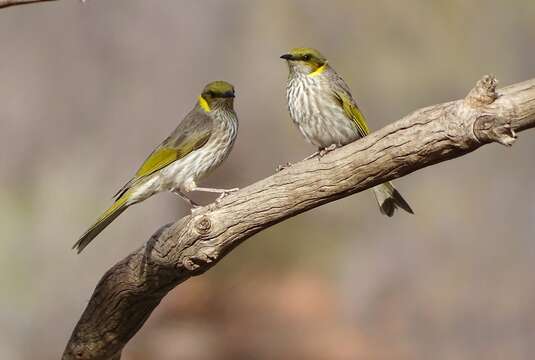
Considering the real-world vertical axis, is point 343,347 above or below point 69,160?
below

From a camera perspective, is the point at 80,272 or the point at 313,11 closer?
the point at 80,272

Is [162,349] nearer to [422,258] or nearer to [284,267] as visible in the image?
[284,267]

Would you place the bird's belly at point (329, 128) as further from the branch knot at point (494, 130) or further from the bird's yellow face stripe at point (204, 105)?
the branch knot at point (494, 130)

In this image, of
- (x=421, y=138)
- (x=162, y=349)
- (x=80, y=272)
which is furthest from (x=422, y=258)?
(x=421, y=138)

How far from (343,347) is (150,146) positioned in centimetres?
333

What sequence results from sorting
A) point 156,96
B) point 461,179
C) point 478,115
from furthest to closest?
point 461,179 → point 156,96 → point 478,115

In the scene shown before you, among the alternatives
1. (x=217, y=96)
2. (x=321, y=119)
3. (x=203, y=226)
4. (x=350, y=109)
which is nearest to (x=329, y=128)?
(x=321, y=119)

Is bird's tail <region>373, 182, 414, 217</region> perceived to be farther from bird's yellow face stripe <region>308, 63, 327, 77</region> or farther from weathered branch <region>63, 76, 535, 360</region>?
weathered branch <region>63, 76, 535, 360</region>

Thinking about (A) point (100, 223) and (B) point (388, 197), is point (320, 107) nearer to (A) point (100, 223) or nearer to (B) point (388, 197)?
(B) point (388, 197)

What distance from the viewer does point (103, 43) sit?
1153cm

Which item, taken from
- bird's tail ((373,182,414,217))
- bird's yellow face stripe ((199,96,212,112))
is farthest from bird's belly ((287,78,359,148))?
bird's yellow face stripe ((199,96,212,112))

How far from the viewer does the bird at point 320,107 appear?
612 centimetres

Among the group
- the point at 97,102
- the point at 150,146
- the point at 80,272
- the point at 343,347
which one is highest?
the point at 97,102

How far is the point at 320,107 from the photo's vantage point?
6141 mm
